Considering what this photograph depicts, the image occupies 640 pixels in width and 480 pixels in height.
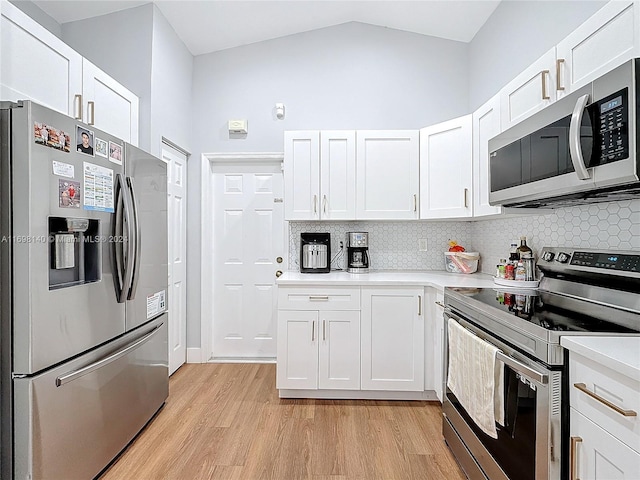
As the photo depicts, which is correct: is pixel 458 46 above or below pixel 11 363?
above

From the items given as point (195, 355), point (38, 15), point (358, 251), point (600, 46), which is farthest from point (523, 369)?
point (38, 15)

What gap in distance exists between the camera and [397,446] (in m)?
2.21

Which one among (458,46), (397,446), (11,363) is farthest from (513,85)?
(11,363)

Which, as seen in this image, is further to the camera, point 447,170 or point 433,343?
point 447,170

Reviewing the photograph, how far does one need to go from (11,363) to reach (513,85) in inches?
107

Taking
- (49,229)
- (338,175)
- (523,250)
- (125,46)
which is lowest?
(523,250)

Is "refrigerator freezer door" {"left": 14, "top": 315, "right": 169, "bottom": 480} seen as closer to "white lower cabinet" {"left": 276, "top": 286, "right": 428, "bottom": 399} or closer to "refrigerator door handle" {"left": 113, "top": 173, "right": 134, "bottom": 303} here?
"refrigerator door handle" {"left": 113, "top": 173, "right": 134, "bottom": 303}

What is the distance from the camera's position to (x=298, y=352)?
110 inches

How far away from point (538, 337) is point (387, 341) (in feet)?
5.22

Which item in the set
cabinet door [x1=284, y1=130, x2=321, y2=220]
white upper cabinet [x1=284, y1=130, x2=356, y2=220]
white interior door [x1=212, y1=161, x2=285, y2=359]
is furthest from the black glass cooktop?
white interior door [x1=212, y1=161, x2=285, y2=359]

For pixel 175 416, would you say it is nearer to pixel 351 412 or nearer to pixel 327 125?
pixel 351 412

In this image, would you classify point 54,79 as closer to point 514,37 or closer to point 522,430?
point 522,430

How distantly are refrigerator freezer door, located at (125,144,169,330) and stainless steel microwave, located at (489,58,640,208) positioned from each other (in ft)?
6.63

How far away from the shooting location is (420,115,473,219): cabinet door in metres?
2.75
